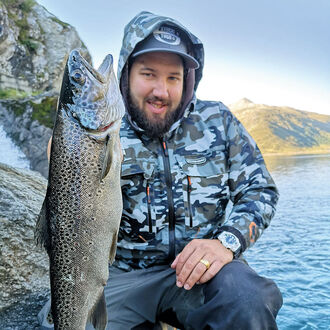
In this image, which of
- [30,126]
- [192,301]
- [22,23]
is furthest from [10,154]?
[22,23]

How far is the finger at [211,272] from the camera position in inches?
105

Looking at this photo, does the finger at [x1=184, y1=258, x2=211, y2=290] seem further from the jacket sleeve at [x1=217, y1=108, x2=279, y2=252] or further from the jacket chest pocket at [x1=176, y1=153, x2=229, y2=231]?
the jacket chest pocket at [x1=176, y1=153, x2=229, y2=231]

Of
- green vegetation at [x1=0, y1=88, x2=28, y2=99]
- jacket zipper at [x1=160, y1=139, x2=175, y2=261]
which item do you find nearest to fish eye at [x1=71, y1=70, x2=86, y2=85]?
jacket zipper at [x1=160, y1=139, x2=175, y2=261]

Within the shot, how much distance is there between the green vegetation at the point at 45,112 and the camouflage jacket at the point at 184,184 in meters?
13.1

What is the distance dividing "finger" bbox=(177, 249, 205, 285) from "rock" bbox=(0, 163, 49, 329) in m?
1.83

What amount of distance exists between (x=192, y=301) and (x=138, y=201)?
38.7 inches

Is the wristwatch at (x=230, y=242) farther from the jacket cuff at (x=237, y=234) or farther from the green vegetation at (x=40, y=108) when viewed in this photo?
the green vegetation at (x=40, y=108)

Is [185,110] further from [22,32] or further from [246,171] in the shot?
[22,32]

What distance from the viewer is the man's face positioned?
3504 mm

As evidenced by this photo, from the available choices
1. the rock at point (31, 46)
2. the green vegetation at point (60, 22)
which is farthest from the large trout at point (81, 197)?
the green vegetation at point (60, 22)

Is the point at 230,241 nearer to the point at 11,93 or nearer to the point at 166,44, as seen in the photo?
the point at 166,44

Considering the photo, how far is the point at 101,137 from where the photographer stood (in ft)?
8.13

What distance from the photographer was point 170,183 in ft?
11.1

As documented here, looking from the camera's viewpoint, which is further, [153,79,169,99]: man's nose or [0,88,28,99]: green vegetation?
[0,88,28,99]: green vegetation
